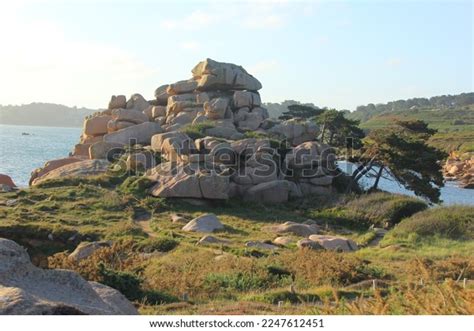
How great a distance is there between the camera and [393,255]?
19.7m

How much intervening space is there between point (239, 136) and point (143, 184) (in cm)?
968

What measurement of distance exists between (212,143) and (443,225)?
15.0 metres

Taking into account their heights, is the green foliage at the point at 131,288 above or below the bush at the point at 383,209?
above

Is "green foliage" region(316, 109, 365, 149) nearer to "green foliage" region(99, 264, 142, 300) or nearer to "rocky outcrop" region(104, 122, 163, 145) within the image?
"rocky outcrop" region(104, 122, 163, 145)

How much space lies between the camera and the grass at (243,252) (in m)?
10.9

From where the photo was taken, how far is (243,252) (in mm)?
19641

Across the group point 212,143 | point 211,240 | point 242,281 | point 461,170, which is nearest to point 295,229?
point 211,240

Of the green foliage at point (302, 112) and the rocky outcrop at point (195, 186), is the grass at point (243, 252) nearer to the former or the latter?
the rocky outcrop at point (195, 186)

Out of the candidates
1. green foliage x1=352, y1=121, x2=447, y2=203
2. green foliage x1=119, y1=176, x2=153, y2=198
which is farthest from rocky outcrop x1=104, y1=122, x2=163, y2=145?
green foliage x1=352, y1=121, x2=447, y2=203

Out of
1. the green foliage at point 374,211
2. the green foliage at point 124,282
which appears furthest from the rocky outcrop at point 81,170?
the green foliage at point 124,282

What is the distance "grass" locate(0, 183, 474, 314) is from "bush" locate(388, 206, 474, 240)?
0.14 feet

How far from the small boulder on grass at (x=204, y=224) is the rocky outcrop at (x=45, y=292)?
16064 mm

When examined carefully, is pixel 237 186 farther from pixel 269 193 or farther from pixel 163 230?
pixel 163 230
